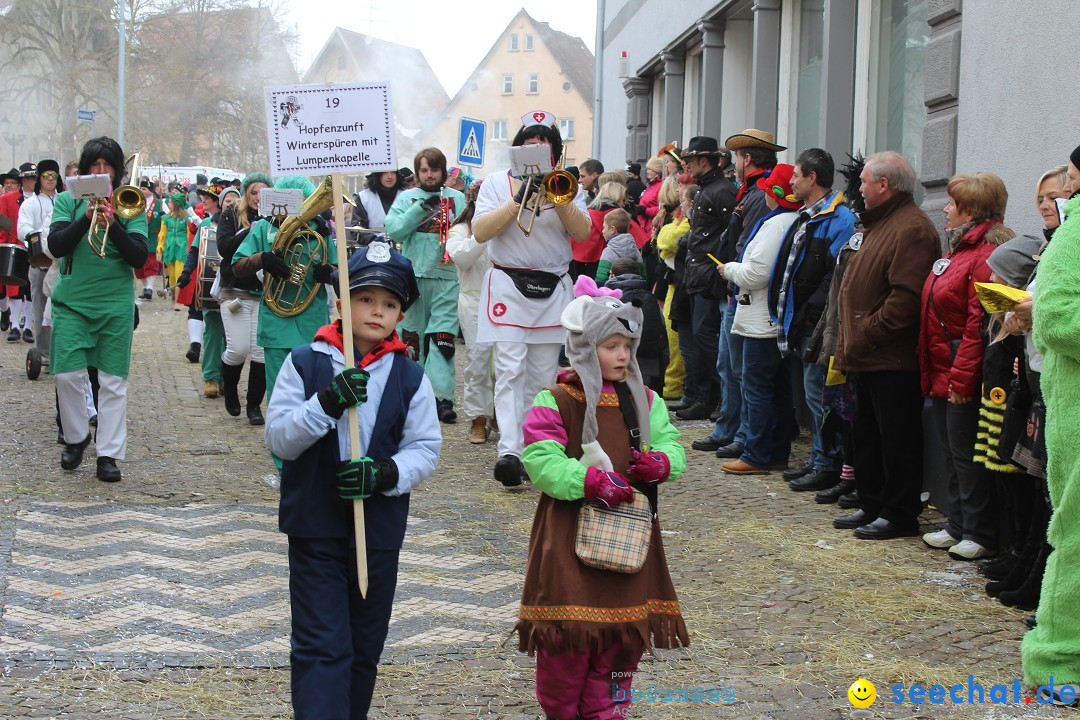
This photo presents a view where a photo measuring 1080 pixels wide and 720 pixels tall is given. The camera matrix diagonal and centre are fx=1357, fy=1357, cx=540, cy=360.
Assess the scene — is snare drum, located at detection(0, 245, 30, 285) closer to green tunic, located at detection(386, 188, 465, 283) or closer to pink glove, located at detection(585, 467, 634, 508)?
green tunic, located at detection(386, 188, 465, 283)

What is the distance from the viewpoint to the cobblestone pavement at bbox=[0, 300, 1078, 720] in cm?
476

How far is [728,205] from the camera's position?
995cm

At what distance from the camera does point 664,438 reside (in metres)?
A: 4.48

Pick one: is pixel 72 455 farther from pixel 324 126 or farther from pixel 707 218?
A: pixel 707 218

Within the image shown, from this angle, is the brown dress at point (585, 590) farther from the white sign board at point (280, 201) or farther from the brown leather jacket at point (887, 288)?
the white sign board at point (280, 201)

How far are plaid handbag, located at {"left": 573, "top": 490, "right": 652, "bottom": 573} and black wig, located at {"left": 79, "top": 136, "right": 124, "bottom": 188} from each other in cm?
510

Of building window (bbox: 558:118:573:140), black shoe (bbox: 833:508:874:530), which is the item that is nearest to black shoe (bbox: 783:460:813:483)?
black shoe (bbox: 833:508:874:530)

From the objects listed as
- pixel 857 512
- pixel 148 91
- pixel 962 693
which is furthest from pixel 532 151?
pixel 148 91

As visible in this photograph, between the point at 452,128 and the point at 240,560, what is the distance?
46.9 m

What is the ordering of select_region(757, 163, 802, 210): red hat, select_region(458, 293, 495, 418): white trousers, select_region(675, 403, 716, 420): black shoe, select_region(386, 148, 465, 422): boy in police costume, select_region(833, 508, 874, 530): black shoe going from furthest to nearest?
select_region(675, 403, 716, 420): black shoe
select_region(386, 148, 465, 422): boy in police costume
select_region(458, 293, 495, 418): white trousers
select_region(757, 163, 802, 210): red hat
select_region(833, 508, 874, 530): black shoe

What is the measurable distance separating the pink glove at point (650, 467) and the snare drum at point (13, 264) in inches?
450

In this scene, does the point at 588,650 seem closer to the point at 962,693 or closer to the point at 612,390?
the point at 612,390

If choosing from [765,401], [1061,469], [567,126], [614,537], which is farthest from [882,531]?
[567,126]

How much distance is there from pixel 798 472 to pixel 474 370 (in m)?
2.54
